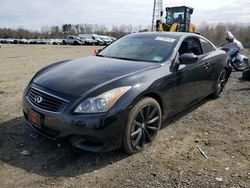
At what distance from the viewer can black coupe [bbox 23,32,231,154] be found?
10.7 feet

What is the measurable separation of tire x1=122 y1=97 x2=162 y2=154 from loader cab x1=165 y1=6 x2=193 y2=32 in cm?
1594

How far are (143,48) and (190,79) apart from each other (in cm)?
94

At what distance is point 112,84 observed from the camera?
137 inches

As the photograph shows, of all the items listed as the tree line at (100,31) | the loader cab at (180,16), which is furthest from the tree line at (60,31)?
the loader cab at (180,16)

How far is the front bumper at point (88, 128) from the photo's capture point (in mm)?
3215

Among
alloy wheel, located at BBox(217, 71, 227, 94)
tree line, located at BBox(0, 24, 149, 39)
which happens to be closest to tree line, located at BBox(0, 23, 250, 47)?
tree line, located at BBox(0, 24, 149, 39)

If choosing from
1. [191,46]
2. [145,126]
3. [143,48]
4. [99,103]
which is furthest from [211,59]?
[99,103]

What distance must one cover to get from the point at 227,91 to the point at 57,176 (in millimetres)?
5638

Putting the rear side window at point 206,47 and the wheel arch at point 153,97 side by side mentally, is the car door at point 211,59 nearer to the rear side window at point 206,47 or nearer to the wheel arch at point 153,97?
the rear side window at point 206,47

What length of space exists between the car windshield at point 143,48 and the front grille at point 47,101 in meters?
1.55

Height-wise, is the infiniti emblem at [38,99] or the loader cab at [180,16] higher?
the loader cab at [180,16]

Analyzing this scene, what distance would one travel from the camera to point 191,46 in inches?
207

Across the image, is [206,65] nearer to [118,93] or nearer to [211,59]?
[211,59]

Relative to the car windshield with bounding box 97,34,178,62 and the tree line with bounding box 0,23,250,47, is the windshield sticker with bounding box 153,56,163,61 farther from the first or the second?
the tree line with bounding box 0,23,250,47
